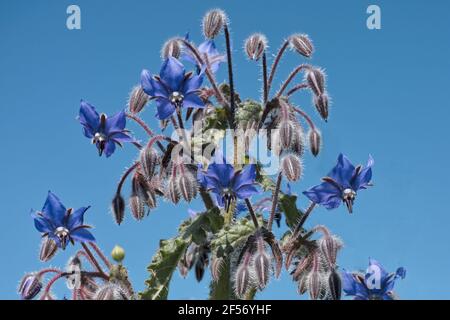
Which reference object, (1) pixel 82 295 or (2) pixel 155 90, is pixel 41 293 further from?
(2) pixel 155 90

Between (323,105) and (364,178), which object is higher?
(323,105)

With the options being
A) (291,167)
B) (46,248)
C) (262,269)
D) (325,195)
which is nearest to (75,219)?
(46,248)

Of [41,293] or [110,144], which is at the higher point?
[110,144]

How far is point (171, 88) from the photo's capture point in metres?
4.42

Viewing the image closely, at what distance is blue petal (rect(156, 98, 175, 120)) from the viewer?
4.43 meters

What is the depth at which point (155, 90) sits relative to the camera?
14.6 feet

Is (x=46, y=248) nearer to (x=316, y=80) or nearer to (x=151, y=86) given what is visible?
(x=151, y=86)

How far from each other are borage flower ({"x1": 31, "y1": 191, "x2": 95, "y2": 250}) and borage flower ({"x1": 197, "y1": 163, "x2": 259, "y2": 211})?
0.57 metres

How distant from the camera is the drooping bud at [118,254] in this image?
446 cm

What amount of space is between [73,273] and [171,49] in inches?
43.9

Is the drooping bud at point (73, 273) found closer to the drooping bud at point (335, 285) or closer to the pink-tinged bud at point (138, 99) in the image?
the pink-tinged bud at point (138, 99)

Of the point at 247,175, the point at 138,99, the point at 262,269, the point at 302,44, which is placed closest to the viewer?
the point at 262,269
